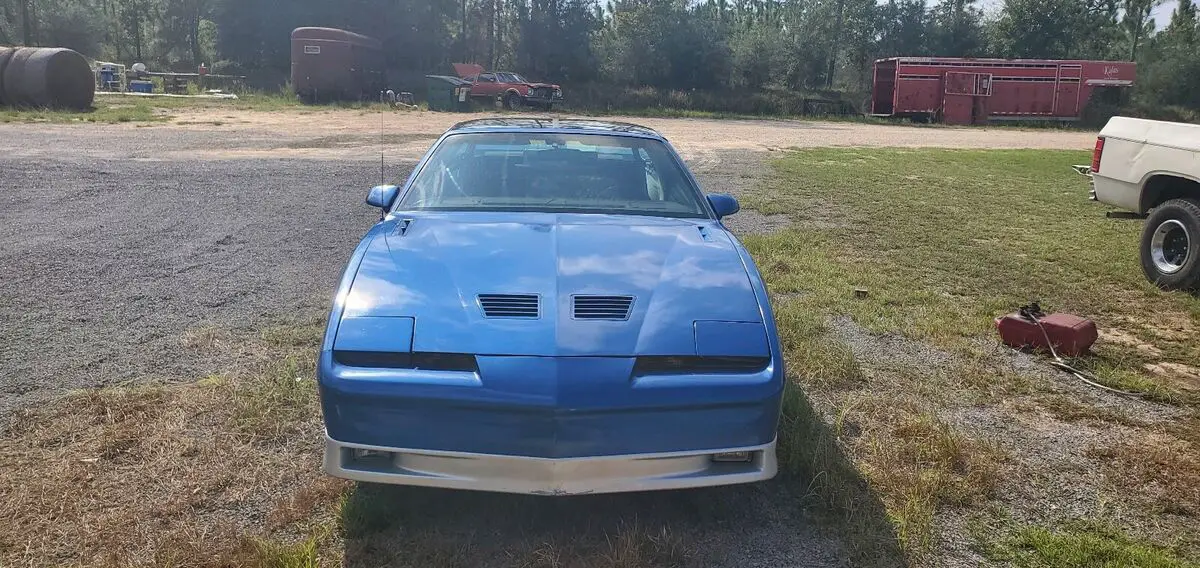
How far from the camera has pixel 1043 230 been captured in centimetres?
938

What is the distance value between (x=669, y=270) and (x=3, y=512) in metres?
2.51

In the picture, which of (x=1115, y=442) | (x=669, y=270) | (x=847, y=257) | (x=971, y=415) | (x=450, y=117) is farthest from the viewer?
(x=450, y=117)

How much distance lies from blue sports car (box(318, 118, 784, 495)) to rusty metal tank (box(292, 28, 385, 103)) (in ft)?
110

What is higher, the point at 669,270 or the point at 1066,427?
the point at 669,270

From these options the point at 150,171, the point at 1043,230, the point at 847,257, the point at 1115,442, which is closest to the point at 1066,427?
the point at 1115,442

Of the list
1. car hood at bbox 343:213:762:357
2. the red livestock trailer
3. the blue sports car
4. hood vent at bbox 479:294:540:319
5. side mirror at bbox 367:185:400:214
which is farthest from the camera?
the red livestock trailer

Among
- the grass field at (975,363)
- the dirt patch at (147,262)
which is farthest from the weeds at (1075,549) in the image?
the dirt patch at (147,262)

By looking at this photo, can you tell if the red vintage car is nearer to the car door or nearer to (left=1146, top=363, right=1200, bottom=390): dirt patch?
the car door

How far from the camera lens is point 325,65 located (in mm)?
34250

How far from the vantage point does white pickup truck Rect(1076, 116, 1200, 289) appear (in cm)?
657

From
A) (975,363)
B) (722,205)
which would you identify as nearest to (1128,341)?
(975,363)

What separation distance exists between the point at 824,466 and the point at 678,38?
47132 millimetres

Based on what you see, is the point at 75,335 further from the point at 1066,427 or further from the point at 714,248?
the point at 1066,427

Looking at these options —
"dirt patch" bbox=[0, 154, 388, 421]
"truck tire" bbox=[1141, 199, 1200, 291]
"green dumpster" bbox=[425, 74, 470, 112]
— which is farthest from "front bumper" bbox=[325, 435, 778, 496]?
"green dumpster" bbox=[425, 74, 470, 112]
